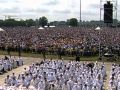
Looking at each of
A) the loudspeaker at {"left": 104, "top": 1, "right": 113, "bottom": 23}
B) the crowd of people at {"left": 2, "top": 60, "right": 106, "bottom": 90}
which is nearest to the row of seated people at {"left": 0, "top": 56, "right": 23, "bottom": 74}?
the crowd of people at {"left": 2, "top": 60, "right": 106, "bottom": 90}

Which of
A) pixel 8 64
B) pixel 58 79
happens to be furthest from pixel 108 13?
pixel 58 79

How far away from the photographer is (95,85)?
945 inches

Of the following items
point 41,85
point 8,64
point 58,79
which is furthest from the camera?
point 8,64

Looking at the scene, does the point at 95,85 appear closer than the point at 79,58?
Yes

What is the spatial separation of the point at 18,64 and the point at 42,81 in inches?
486

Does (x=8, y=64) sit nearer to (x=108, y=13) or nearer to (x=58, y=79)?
(x=58, y=79)

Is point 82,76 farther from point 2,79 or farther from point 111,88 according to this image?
point 2,79

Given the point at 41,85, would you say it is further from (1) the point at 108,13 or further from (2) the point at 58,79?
(1) the point at 108,13

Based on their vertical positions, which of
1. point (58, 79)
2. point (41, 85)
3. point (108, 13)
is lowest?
point (41, 85)

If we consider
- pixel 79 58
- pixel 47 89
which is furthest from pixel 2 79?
pixel 79 58

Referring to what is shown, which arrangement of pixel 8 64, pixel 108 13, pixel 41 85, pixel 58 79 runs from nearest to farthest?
pixel 41 85
pixel 58 79
pixel 8 64
pixel 108 13

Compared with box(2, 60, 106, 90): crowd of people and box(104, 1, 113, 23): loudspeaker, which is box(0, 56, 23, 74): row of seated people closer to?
box(2, 60, 106, 90): crowd of people

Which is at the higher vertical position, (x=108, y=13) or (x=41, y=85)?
(x=108, y=13)

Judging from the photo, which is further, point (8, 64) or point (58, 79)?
point (8, 64)
